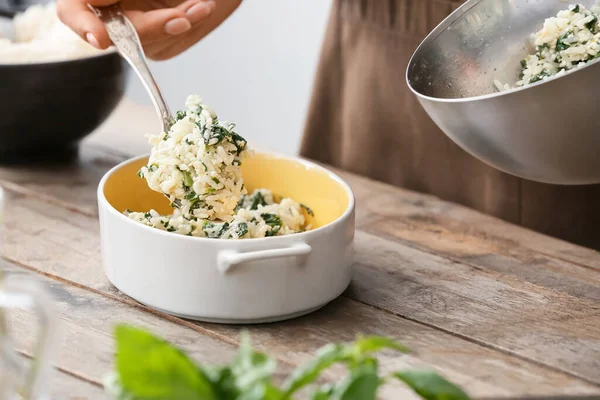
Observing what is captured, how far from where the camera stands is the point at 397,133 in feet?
5.12

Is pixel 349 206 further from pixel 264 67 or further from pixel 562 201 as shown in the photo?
pixel 264 67

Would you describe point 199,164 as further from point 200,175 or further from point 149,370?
point 149,370

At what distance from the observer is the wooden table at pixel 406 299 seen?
0.93 m

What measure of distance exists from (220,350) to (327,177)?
327 millimetres

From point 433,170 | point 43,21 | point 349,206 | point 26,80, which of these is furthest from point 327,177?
point 43,21

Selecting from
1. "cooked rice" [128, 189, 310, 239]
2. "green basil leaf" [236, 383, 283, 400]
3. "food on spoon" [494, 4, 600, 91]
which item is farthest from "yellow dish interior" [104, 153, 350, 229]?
"green basil leaf" [236, 383, 283, 400]

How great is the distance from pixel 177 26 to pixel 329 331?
54cm

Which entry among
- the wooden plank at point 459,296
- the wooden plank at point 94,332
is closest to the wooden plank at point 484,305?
the wooden plank at point 459,296

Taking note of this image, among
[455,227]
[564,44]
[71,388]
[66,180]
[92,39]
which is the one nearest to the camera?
[71,388]

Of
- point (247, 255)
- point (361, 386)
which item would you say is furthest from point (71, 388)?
point (361, 386)

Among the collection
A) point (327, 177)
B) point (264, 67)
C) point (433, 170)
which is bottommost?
point (264, 67)

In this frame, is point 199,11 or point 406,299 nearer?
point 406,299

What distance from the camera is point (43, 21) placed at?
1559 millimetres

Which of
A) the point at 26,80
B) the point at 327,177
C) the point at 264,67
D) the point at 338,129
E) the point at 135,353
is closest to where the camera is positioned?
the point at 135,353
